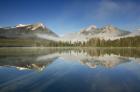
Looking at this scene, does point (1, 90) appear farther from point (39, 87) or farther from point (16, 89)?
point (39, 87)

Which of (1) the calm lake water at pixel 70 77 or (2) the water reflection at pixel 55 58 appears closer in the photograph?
(1) the calm lake water at pixel 70 77

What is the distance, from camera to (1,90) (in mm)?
10406

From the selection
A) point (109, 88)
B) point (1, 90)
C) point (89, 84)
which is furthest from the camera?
point (89, 84)

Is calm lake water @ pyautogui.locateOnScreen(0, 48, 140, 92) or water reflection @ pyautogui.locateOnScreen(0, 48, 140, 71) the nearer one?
calm lake water @ pyautogui.locateOnScreen(0, 48, 140, 92)

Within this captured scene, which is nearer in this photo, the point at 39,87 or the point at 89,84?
the point at 39,87

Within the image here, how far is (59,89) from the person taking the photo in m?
11.0

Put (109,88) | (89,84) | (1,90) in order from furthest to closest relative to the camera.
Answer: (89,84) < (109,88) < (1,90)

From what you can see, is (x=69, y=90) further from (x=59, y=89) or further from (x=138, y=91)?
(x=138, y=91)

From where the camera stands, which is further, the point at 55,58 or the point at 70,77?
the point at 55,58

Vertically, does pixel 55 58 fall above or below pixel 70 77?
above

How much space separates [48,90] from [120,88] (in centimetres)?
418

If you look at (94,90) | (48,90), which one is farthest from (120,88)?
(48,90)

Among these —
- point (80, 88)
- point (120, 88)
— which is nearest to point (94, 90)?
point (80, 88)

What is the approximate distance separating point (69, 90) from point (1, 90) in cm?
368
